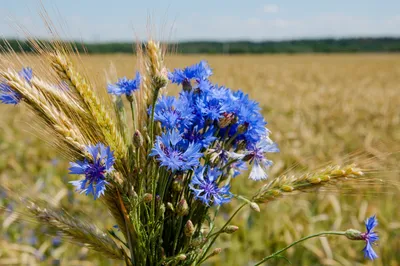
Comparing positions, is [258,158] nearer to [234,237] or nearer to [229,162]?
[229,162]

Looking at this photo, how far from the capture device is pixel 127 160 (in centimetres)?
85

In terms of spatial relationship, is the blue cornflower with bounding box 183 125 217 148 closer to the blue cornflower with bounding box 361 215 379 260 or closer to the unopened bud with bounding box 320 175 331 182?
the unopened bud with bounding box 320 175 331 182

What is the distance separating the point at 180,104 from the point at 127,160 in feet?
0.52

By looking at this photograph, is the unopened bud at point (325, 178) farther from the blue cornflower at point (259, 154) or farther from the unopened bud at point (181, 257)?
the unopened bud at point (181, 257)

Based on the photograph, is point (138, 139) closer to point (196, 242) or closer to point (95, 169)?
point (95, 169)

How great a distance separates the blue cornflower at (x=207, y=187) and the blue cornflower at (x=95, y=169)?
167 millimetres

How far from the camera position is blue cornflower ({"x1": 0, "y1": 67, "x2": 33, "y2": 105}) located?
834 mm

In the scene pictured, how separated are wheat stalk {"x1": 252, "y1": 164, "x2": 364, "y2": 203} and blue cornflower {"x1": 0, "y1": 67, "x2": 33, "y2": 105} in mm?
550

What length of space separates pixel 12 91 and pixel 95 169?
0.24 m

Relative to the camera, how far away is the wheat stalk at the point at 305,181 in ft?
2.90

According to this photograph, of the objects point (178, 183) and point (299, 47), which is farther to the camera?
point (299, 47)

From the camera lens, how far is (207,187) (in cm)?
82

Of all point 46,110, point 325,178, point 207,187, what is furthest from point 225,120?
point 46,110

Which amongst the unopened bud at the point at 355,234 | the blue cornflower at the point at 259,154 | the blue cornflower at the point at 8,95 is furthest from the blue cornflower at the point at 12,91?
the unopened bud at the point at 355,234
